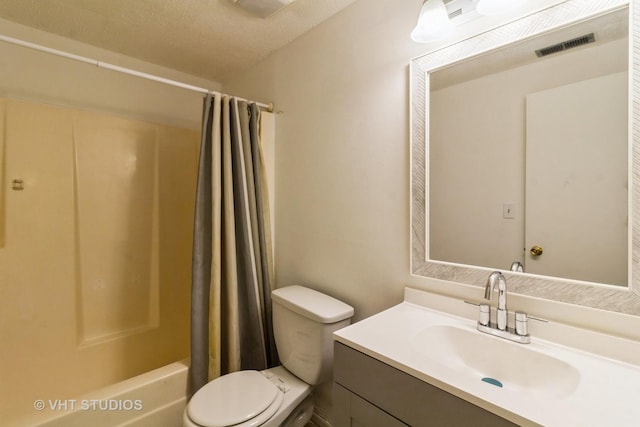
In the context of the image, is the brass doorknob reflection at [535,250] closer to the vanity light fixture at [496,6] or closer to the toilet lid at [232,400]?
the vanity light fixture at [496,6]

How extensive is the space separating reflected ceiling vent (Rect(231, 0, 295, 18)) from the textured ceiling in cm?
5

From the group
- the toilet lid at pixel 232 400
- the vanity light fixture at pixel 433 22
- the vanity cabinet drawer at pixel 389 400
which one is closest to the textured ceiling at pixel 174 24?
the vanity light fixture at pixel 433 22

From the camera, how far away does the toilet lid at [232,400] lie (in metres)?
1.08

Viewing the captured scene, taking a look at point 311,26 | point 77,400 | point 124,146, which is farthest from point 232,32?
point 77,400

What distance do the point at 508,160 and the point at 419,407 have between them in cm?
83

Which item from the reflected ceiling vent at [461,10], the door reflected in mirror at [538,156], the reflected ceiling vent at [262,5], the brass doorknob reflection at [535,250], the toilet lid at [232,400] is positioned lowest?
the toilet lid at [232,400]

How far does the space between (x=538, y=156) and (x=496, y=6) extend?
495 millimetres

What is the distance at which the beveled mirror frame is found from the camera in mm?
771

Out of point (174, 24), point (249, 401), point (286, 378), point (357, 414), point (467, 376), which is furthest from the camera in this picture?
point (174, 24)

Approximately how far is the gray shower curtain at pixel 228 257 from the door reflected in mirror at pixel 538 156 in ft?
3.16

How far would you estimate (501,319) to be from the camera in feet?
3.02

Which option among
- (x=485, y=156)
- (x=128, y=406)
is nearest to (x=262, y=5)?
(x=485, y=156)

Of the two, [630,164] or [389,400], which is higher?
[630,164]

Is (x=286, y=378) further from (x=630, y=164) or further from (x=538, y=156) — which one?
(x=630, y=164)
